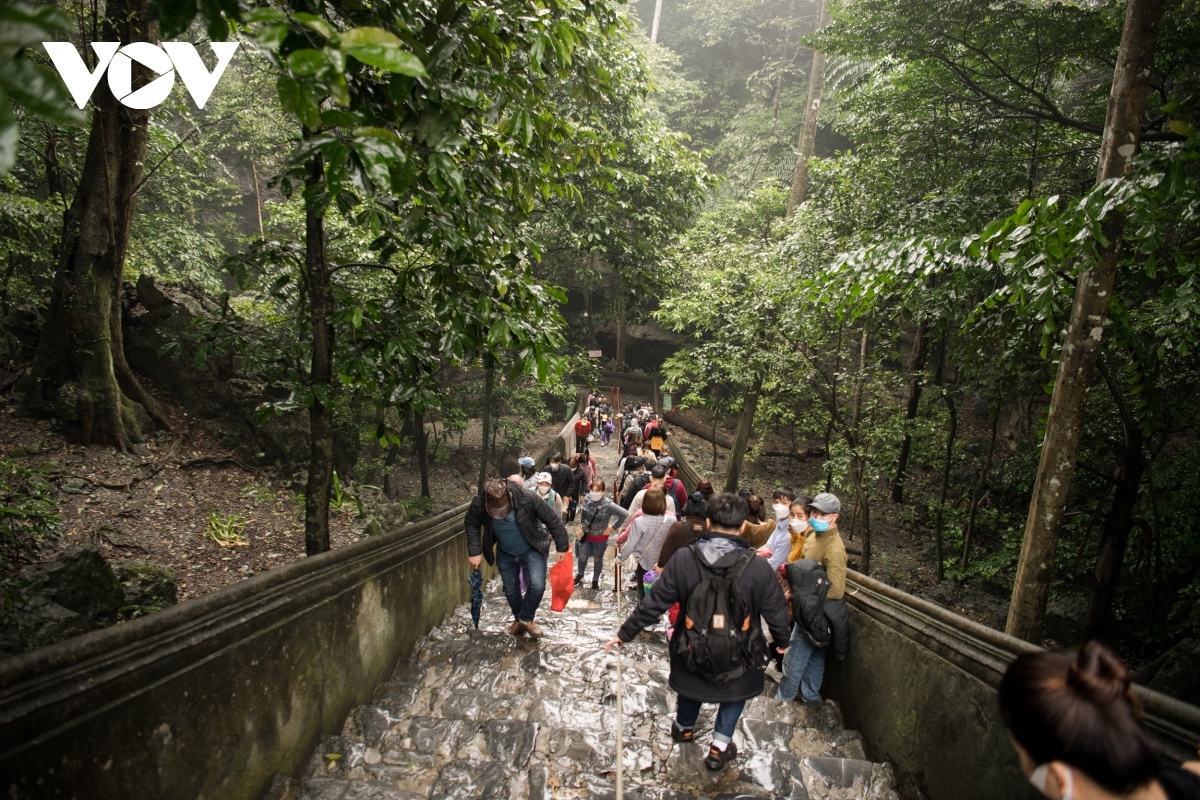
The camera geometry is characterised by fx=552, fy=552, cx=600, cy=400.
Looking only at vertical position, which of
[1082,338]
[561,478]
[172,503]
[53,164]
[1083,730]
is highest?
[53,164]

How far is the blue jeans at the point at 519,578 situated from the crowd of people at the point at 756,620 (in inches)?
0.4

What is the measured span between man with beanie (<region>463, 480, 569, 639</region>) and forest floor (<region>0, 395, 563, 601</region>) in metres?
1.87

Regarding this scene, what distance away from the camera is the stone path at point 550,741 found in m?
2.61

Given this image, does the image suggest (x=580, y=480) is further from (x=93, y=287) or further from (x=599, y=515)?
(x=93, y=287)

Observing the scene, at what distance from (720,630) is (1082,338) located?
8.74 feet

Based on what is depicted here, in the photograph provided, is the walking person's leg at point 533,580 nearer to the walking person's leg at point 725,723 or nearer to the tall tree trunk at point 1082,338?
the walking person's leg at point 725,723

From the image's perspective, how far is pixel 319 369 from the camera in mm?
3277

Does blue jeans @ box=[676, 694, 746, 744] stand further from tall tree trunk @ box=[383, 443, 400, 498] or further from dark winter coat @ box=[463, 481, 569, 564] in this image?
tall tree trunk @ box=[383, 443, 400, 498]

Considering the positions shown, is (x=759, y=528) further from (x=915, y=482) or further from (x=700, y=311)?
(x=915, y=482)

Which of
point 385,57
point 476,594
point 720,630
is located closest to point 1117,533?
point 720,630

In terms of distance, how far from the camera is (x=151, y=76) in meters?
5.71

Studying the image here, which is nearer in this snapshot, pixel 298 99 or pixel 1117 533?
pixel 298 99

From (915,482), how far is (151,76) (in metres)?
15.6

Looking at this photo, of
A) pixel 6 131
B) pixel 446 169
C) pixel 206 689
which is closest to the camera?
pixel 6 131
